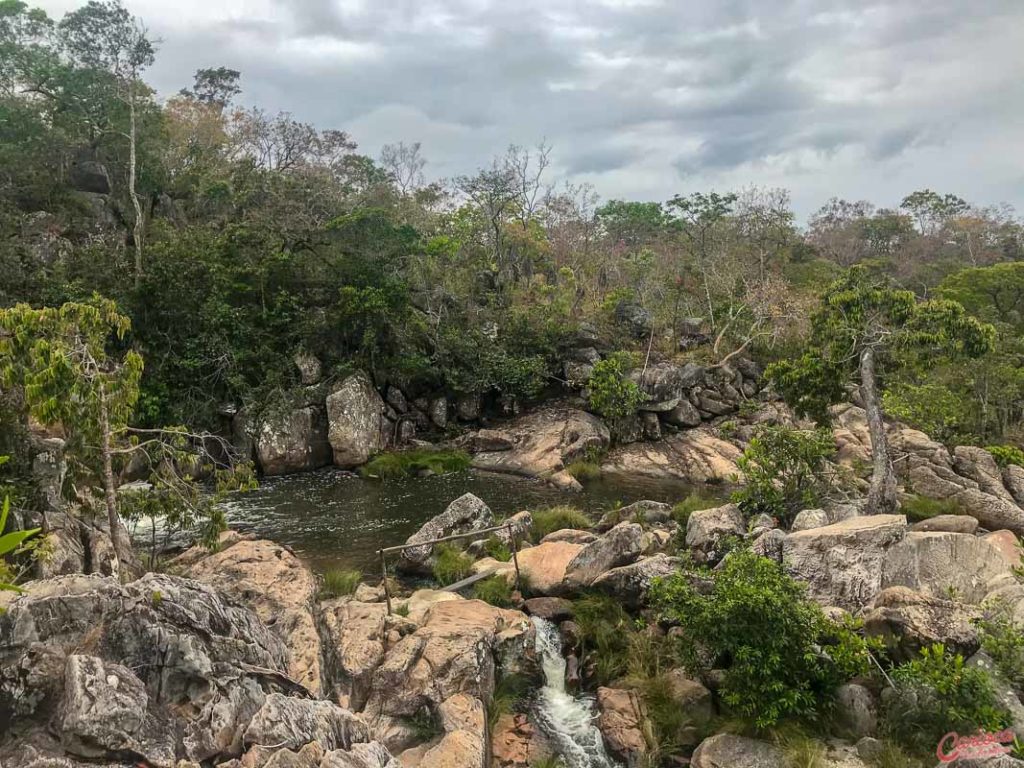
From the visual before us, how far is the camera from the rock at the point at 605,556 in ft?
43.3

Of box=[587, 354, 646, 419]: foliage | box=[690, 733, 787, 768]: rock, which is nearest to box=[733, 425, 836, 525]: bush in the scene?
box=[690, 733, 787, 768]: rock

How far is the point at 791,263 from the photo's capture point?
48281 mm

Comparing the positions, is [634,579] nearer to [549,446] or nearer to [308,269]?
[549,446]

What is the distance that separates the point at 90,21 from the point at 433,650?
36418 mm

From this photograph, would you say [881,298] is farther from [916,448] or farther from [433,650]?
[433,650]

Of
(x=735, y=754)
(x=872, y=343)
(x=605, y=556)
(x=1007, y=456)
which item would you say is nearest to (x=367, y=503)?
(x=605, y=556)

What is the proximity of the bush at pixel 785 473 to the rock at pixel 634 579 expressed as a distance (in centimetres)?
477

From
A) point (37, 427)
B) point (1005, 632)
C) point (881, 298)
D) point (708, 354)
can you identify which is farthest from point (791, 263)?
point (37, 427)

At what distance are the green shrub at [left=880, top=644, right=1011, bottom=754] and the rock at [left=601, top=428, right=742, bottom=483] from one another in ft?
A: 55.0

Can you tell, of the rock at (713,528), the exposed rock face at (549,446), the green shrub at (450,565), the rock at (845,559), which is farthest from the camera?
the exposed rock face at (549,446)

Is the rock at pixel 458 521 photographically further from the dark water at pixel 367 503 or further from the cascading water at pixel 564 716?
the cascading water at pixel 564 716

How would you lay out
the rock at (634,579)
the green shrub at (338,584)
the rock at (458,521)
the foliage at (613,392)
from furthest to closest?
1. the foliage at (613,392)
2. the rock at (458,521)
3. the green shrub at (338,584)
4. the rock at (634,579)

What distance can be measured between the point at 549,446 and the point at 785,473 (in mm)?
12232

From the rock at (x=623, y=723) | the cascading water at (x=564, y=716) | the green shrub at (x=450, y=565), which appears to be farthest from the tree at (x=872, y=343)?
the green shrub at (x=450, y=565)
